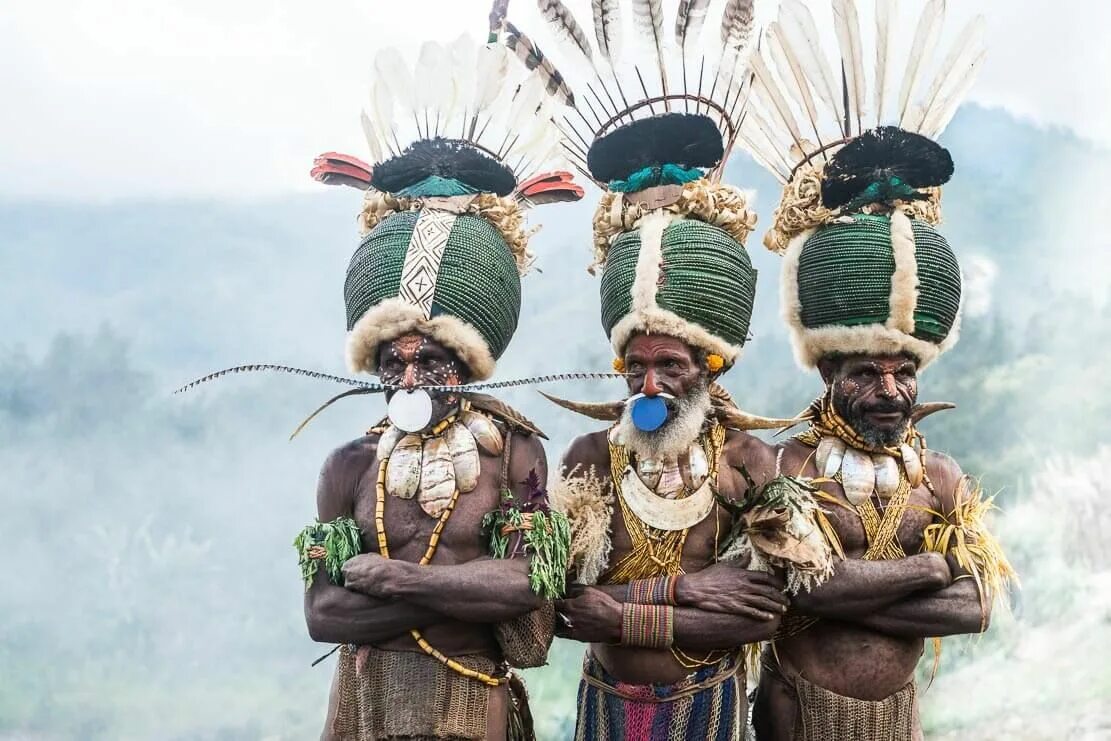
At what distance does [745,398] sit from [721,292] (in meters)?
3.22

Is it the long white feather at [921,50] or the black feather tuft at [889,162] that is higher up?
the long white feather at [921,50]

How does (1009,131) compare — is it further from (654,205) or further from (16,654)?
(16,654)

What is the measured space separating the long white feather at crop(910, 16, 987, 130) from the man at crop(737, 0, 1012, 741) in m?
0.02

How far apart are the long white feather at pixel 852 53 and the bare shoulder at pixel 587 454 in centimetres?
141

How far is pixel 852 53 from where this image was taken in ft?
11.6

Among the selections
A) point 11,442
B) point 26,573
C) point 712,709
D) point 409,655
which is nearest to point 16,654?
point 26,573

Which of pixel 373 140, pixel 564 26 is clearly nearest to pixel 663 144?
pixel 564 26

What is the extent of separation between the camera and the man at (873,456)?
10.9ft

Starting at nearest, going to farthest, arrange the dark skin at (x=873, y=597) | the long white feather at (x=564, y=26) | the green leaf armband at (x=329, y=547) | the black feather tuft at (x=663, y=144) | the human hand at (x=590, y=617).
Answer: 1. the green leaf armband at (x=329, y=547)
2. the human hand at (x=590, y=617)
3. the dark skin at (x=873, y=597)
4. the black feather tuft at (x=663, y=144)
5. the long white feather at (x=564, y=26)

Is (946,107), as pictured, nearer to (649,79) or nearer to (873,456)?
(649,79)

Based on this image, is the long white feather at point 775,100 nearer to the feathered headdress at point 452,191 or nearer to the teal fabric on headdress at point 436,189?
the feathered headdress at point 452,191

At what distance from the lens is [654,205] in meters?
3.43

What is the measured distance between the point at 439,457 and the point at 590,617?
2.23 feet

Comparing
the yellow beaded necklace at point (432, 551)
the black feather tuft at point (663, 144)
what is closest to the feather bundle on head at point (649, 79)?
the black feather tuft at point (663, 144)
